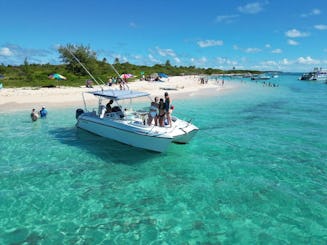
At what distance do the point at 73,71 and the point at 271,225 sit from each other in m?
54.7

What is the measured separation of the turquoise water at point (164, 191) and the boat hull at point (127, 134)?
1.73 feet

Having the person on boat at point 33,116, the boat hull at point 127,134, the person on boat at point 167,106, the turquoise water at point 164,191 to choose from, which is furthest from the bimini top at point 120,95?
the person on boat at point 33,116

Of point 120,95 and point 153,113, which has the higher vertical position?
point 120,95

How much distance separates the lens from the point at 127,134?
12945 mm

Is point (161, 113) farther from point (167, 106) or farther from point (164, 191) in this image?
point (164, 191)

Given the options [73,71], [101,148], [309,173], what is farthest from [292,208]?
[73,71]

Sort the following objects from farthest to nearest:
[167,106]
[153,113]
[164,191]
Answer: [153,113]
[167,106]
[164,191]

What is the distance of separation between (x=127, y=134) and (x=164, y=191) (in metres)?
4.48

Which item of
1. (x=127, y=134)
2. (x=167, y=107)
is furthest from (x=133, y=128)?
(x=167, y=107)

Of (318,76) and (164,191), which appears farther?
(318,76)

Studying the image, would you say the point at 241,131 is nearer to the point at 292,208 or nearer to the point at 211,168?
the point at 211,168

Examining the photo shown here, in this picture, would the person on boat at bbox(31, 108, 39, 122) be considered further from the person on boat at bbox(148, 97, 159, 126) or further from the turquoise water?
the person on boat at bbox(148, 97, 159, 126)

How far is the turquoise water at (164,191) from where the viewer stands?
703cm

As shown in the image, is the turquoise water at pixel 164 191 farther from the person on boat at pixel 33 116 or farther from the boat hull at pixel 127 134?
the person on boat at pixel 33 116
